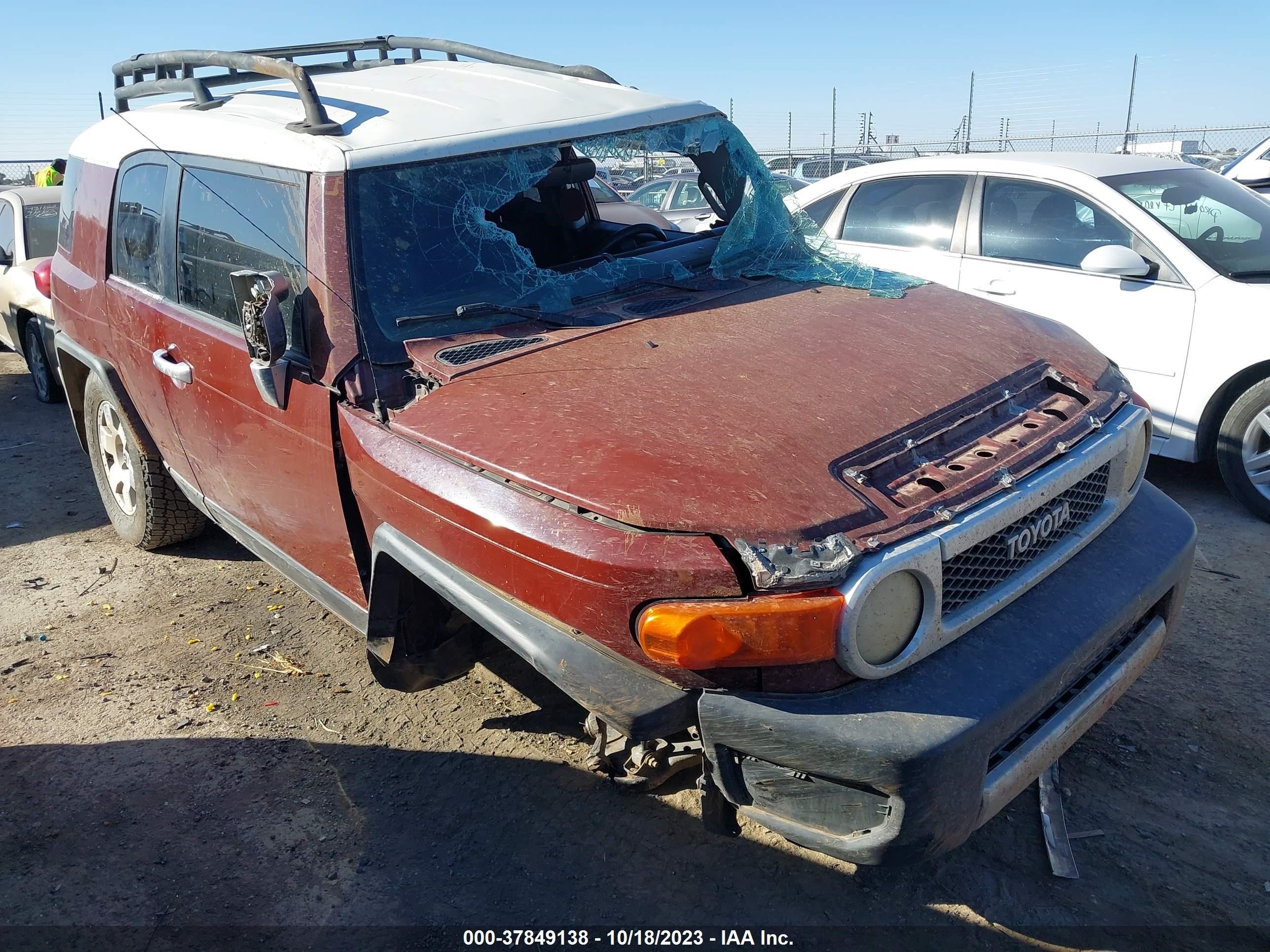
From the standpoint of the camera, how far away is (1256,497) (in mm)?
4621

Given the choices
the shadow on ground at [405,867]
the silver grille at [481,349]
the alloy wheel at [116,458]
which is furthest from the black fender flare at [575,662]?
the alloy wheel at [116,458]

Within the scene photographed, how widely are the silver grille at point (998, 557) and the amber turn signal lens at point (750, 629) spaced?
1.20 feet

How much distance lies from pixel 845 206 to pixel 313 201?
4202 mm

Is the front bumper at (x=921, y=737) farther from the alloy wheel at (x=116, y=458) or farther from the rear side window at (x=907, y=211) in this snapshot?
the rear side window at (x=907, y=211)

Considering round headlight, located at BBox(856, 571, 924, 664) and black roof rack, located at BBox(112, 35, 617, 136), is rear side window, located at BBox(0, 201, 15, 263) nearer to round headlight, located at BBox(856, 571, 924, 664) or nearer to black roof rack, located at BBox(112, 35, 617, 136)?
black roof rack, located at BBox(112, 35, 617, 136)

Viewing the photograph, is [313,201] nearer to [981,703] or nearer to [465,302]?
[465,302]

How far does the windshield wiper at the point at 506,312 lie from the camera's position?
289 centimetres

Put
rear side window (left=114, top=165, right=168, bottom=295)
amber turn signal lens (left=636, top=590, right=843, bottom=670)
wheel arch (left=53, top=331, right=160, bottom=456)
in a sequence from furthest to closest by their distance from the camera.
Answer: wheel arch (left=53, top=331, right=160, bottom=456) → rear side window (left=114, top=165, right=168, bottom=295) → amber turn signal lens (left=636, top=590, right=843, bottom=670)

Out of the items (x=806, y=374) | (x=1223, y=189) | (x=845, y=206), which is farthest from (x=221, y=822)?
(x=1223, y=189)

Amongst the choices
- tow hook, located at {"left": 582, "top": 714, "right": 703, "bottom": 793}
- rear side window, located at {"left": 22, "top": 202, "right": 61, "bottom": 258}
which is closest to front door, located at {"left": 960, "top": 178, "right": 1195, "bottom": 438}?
tow hook, located at {"left": 582, "top": 714, "right": 703, "bottom": 793}

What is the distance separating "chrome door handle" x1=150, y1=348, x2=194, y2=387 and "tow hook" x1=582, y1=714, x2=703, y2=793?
1.95 m

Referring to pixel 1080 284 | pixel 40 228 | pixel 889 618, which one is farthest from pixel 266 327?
pixel 40 228

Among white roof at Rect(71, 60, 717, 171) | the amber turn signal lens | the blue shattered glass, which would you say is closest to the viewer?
the amber turn signal lens

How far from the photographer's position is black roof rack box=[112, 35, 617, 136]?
3225 mm
